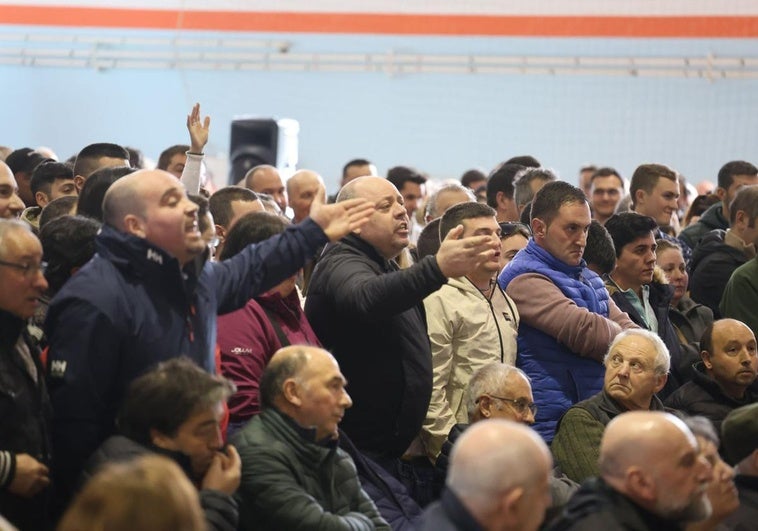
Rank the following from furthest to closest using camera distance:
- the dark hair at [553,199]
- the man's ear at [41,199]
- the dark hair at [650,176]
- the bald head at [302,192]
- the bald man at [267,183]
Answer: the bald man at [267,183] < the dark hair at [650,176] < the bald head at [302,192] < the man's ear at [41,199] < the dark hair at [553,199]

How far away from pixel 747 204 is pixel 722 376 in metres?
1.30

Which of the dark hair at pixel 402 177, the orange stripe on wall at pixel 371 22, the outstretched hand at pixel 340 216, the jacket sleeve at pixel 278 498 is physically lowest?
the jacket sleeve at pixel 278 498

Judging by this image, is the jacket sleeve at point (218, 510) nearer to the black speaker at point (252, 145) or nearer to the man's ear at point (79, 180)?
the man's ear at point (79, 180)

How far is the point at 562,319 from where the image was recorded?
4.70 meters

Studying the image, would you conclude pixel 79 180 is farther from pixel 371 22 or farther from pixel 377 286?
pixel 371 22

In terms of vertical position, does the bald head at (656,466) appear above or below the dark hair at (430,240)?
below

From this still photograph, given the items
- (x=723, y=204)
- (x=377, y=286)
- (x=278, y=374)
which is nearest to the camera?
(x=278, y=374)

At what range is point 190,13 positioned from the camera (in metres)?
11.7

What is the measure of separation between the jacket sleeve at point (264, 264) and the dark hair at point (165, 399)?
518mm

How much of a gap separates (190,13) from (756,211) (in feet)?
22.8

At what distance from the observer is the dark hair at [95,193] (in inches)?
164

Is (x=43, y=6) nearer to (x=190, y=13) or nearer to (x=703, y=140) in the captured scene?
(x=190, y=13)

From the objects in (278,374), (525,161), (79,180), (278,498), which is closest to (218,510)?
(278,498)

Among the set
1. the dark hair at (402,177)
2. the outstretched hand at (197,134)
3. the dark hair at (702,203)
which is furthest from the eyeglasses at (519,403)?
the dark hair at (702,203)
